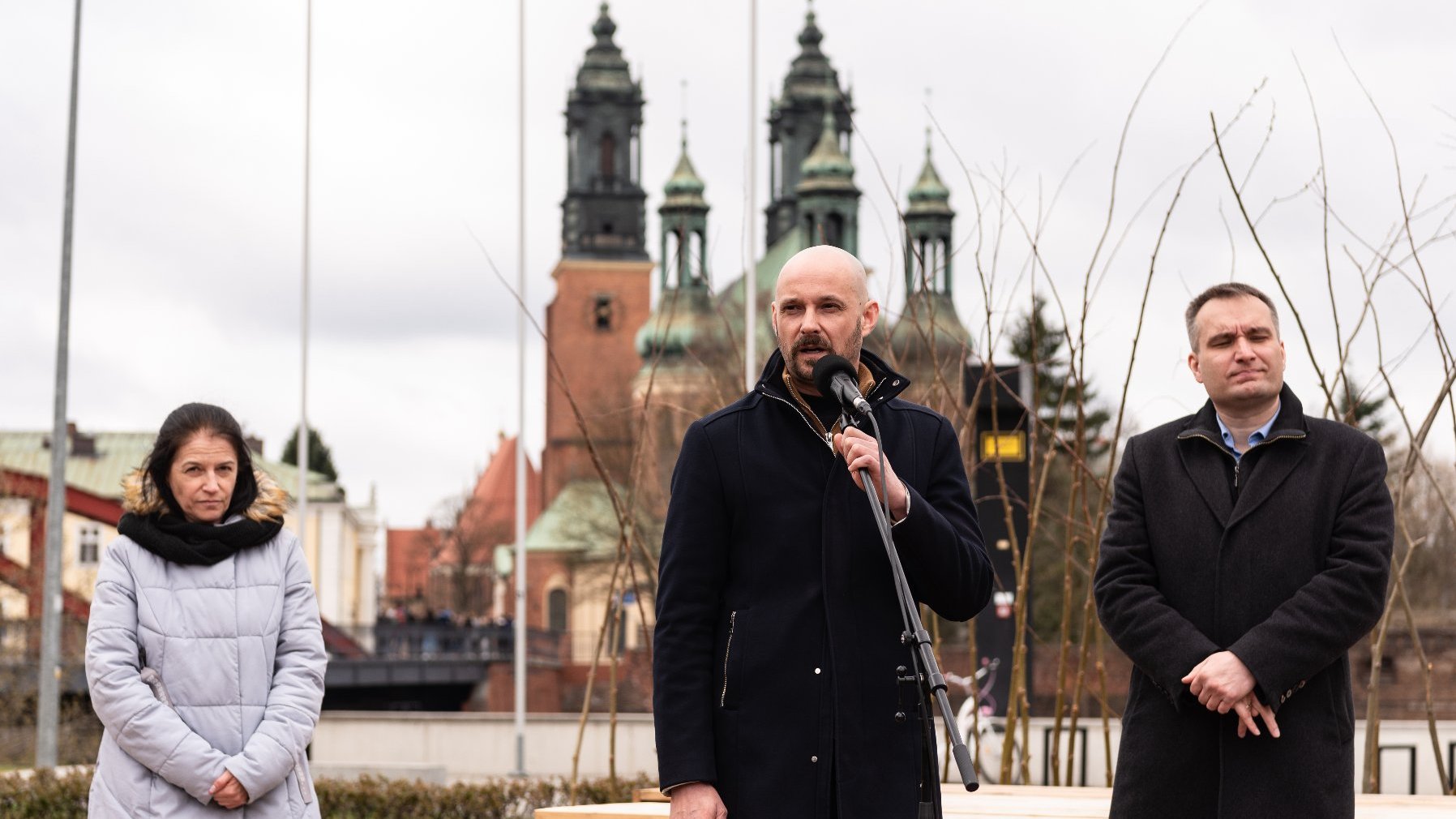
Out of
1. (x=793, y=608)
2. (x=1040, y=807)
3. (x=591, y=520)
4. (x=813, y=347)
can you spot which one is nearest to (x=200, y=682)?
(x=793, y=608)

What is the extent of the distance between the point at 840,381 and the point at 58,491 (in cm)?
1925

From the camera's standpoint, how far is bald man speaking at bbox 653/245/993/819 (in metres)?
3.28

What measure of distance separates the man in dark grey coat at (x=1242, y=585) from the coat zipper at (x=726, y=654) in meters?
0.86

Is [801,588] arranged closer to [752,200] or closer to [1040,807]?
[1040,807]

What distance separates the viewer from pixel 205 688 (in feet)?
14.6

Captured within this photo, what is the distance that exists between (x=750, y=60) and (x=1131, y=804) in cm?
1575

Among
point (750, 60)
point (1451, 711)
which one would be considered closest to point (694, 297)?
point (1451, 711)

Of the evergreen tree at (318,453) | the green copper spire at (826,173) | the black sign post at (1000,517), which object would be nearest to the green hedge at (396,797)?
the black sign post at (1000,517)

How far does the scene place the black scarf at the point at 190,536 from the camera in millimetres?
4492

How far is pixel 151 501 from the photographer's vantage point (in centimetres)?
459

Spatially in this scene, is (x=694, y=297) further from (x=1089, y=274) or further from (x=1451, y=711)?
(x=1089, y=274)

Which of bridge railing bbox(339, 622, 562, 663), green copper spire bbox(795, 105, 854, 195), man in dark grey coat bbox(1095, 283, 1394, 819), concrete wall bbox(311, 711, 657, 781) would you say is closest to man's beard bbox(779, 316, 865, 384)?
man in dark grey coat bbox(1095, 283, 1394, 819)

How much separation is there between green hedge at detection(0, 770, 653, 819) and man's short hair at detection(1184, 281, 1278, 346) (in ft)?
22.2

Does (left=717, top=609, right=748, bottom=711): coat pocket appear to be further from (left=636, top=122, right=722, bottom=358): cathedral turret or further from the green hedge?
(left=636, top=122, right=722, bottom=358): cathedral turret
